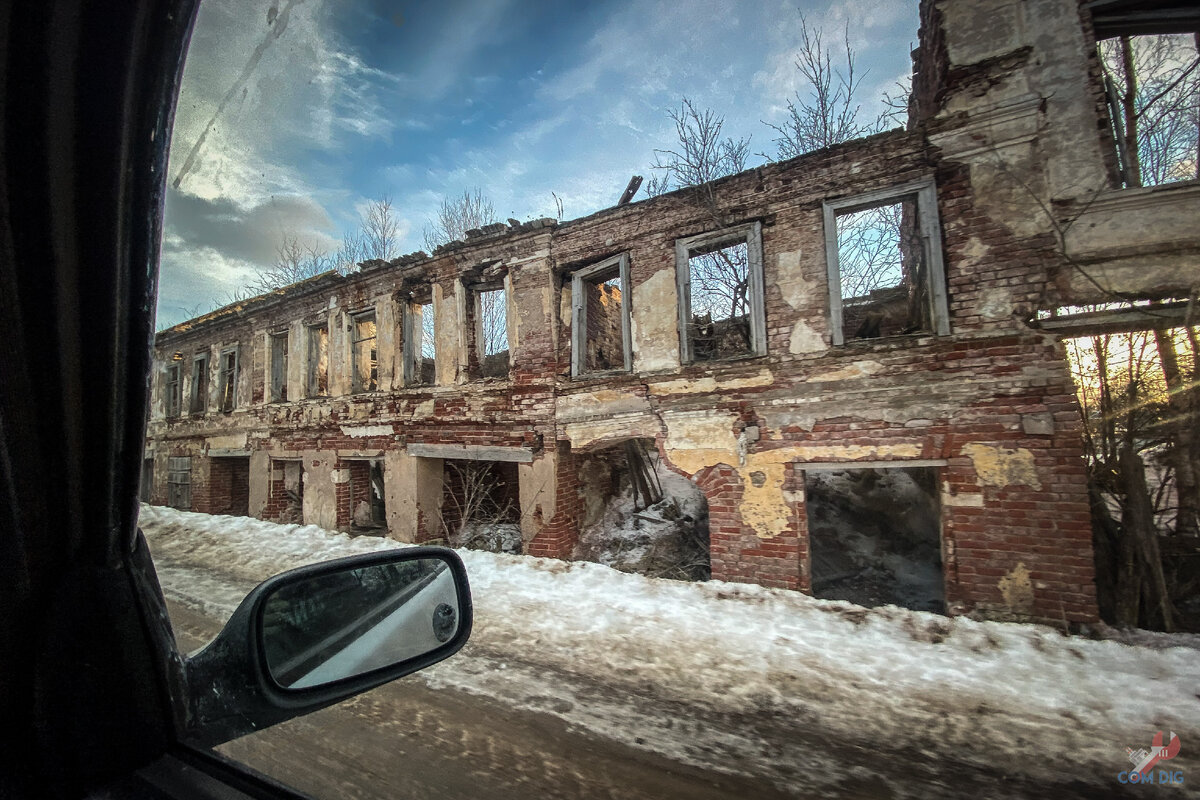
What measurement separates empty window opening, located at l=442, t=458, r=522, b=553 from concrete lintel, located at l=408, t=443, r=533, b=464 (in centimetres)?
68

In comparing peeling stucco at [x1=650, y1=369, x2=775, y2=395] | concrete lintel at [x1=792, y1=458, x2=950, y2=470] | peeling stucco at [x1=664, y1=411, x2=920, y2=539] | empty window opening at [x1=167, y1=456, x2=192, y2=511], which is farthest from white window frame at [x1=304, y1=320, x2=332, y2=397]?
concrete lintel at [x1=792, y1=458, x2=950, y2=470]

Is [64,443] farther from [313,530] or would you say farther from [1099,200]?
[313,530]

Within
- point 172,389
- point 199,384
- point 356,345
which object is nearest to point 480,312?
point 356,345

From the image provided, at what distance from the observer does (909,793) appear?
218 centimetres

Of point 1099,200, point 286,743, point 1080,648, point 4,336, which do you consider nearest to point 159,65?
point 4,336

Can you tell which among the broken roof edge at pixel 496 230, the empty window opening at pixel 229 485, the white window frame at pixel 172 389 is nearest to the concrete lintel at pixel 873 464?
the broken roof edge at pixel 496 230

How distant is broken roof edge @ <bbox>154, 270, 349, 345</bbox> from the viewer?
966 cm

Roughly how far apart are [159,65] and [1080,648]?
5950 mm

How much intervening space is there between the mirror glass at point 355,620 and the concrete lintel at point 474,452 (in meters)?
5.30

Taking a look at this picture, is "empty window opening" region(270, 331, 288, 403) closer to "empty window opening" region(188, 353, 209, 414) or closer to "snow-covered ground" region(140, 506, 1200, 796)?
"empty window opening" region(188, 353, 209, 414)

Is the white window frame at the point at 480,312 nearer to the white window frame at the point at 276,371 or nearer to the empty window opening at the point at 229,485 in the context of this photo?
the white window frame at the point at 276,371

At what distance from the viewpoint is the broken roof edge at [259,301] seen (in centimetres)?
966

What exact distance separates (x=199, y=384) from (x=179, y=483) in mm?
2771

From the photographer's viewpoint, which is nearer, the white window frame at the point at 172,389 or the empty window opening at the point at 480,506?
the empty window opening at the point at 480,506
